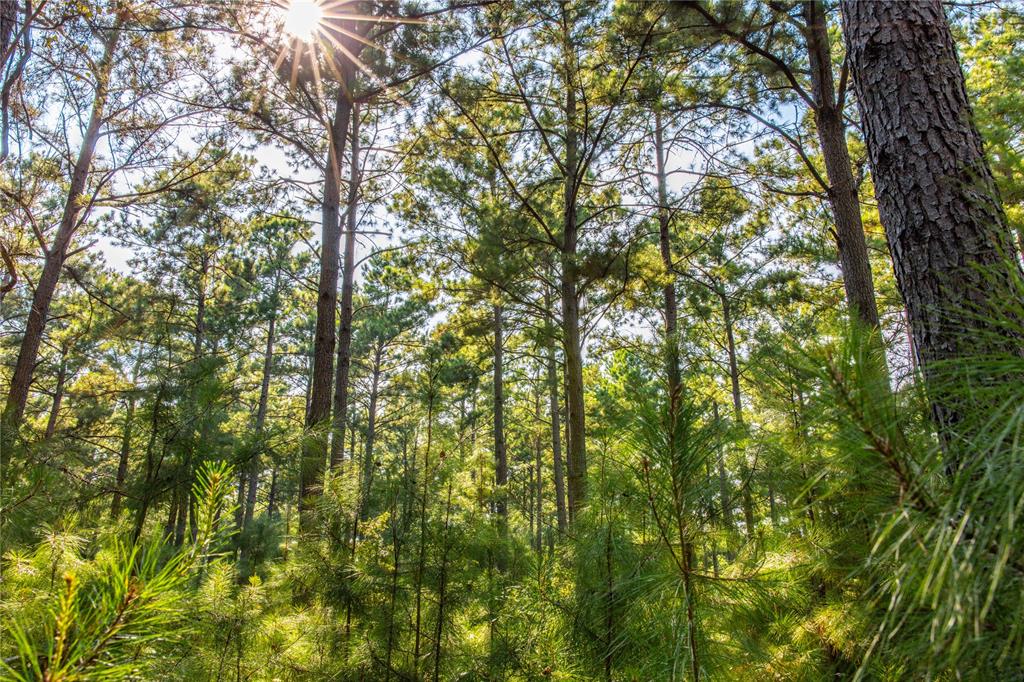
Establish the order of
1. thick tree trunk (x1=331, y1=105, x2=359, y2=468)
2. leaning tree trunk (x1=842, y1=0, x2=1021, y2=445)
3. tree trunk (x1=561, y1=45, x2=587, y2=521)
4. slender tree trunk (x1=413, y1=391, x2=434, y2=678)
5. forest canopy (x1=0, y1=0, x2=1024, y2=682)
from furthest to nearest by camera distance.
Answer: thick tree trunk (x1=331, y1=105, x2=359, y2=468) < tree trunk (x1=561, y1=45, x2=587, y2=521) < slender tree trunk (x1=413, y1=391, x2=434, y2=678) < leaning tree trunk (x1=842, y1=0, x2=1021, y2=445) < forest canopy (x1=0, y1=0, x2=1024, y2=682)

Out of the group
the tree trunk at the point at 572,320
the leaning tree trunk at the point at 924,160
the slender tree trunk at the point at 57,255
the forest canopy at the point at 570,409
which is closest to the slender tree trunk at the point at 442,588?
the forest canopy at the point at 570,409

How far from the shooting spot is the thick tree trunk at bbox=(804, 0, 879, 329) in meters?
4.48

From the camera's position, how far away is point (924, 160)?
170 cm

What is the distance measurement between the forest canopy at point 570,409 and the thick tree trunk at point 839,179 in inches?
1.3

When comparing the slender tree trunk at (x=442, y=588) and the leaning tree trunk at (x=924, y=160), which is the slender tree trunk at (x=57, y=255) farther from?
the leaning tree trunk at (x=924, y=160)

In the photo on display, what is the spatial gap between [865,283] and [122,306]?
13.0m

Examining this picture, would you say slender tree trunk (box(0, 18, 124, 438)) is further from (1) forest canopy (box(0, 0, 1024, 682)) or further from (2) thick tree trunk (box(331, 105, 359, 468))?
(2) thick tree trunk (box(331, 105, 359, 468))

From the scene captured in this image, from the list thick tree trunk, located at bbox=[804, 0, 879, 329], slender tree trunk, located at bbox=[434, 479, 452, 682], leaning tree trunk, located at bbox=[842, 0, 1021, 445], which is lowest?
slender tree trunk, located at bbox=[434, 479, 452, 682]

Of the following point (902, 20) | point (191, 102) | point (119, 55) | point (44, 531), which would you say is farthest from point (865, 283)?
point (119, 55)

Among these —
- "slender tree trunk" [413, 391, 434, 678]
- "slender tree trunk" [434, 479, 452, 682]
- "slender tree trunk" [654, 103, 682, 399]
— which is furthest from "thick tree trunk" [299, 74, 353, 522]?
"slender tree trunk" [654, 103, 682, 399]

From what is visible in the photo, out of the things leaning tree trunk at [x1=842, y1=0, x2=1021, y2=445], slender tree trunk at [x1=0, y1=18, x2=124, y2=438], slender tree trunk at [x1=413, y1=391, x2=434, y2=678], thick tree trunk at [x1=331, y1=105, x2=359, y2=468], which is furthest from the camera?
thick tree trunk at [x1=331, y1=105, x2=359, y2=468]

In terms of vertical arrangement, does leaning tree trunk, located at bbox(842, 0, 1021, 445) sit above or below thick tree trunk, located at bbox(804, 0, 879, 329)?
below

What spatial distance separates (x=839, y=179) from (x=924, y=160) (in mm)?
3511

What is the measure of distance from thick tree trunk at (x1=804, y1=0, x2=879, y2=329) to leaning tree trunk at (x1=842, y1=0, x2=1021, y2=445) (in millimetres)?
2987
